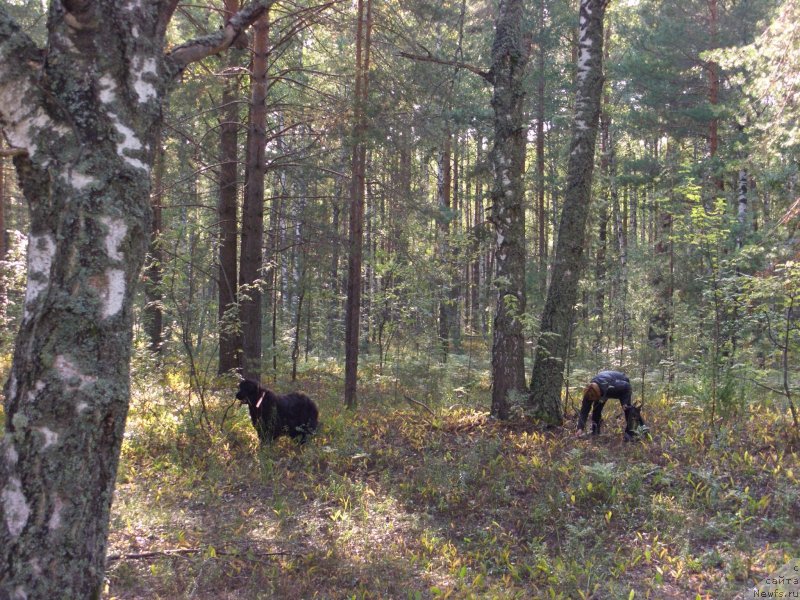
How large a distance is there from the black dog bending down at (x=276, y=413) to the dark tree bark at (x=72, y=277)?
5.07 meters

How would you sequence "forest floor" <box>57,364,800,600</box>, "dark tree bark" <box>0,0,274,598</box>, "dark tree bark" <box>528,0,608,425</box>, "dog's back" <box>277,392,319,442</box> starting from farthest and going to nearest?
"dark tree bark" <box>528,0,608,425</box>
"dog's back" <box>277,392,319,442</box>
"forest floor" <box>57,364,800,600</box>
"dark tree bark" <box>0,0,274,598</box>

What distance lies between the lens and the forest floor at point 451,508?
178 inches

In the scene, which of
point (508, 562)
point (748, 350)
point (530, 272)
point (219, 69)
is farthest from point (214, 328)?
point (530, 272)

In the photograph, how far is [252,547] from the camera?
508 cm

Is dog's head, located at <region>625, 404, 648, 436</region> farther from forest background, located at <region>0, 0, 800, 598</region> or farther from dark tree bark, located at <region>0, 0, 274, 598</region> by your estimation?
dark tree bark, located at <region>0, 0, 274, 598</region>

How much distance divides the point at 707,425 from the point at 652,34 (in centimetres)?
1457

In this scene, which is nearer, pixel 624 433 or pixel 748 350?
pixel 624 433

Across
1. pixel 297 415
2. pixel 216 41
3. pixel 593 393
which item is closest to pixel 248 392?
pixel 297 415

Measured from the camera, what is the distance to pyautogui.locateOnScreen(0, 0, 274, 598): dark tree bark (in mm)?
2439

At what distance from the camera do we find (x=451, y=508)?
6.02 meters

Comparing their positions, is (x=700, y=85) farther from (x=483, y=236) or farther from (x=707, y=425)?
(x=707, y=425)

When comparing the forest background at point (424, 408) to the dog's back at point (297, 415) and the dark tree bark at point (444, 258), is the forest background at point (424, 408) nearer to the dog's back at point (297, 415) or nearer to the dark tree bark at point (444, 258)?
the dark tree bark at point (444, 258)

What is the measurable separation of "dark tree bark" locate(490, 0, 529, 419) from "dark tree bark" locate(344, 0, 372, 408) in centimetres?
255

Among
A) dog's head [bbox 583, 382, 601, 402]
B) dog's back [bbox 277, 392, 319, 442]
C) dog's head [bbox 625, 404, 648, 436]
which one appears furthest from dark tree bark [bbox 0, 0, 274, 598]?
dog's head [bbox 625, 404, 648, 436]
